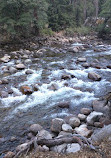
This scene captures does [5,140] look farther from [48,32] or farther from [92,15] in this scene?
[92,15]

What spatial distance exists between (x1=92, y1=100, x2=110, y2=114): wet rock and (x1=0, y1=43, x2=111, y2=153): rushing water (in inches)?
13.9

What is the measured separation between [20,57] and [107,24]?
1599 centimetres

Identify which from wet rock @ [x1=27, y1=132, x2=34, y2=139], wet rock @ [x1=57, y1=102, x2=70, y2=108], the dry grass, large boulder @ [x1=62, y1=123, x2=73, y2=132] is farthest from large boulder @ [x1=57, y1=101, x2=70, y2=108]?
the dry grass

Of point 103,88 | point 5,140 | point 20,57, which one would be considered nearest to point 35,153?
point 5,140

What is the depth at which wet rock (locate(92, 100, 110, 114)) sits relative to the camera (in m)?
4.66

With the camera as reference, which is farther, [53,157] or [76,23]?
[76,23]

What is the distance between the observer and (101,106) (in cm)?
478

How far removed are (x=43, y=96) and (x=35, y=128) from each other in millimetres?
1813

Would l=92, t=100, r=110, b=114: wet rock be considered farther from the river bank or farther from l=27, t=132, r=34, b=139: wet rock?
l=27, t=132, r=34, b=139: wet rock

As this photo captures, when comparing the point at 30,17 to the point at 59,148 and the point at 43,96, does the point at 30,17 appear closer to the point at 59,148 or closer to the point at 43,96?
the point at 43,96

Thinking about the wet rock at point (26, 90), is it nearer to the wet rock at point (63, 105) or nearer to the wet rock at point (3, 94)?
the wet rock at point (3, 94)

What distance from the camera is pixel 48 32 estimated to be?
17891 millimetres

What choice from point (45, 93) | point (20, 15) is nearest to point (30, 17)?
point (20, 15)

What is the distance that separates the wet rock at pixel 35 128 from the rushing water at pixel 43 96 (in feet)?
0.58
